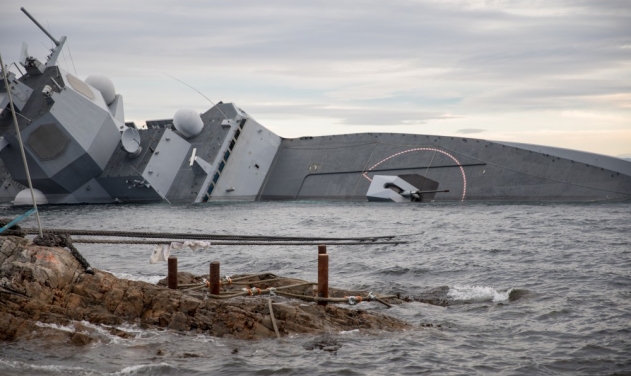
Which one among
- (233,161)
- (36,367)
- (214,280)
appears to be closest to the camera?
(36,367)

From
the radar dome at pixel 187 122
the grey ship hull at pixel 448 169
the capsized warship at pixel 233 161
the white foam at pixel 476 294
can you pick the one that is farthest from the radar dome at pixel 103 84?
the white foam at pixel 476 294

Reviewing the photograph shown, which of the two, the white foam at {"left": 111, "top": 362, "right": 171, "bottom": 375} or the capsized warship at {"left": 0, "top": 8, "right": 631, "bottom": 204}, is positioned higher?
the capsized warship at {"left": 0, "top": 8, "right": 631, "bottom": 204}

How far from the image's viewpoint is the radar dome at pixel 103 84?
177ft

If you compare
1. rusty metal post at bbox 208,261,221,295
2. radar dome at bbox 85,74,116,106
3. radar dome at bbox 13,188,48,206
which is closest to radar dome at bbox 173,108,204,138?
radar dome at bbox 85,74,116,106

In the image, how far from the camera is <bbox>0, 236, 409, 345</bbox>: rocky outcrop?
1256cm

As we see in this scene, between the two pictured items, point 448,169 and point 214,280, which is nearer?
point 214,280

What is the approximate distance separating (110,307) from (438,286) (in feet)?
32.8

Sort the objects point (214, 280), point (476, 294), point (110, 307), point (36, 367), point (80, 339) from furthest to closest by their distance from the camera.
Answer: point (476, 294) → point (214, 280) → point (110, 307) → point (80, 339) → point (36, 367)

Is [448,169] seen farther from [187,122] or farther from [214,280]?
[214,280]

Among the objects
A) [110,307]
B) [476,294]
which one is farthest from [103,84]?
[110,307]

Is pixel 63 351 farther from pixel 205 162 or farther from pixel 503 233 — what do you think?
pixel 205 162

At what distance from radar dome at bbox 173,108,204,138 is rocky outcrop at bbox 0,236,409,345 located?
4054 centimetres

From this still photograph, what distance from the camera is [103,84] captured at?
178ft

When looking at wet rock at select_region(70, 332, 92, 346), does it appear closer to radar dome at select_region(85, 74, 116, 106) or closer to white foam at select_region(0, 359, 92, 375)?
white foam at select_region(0, 359, 92, 375)
